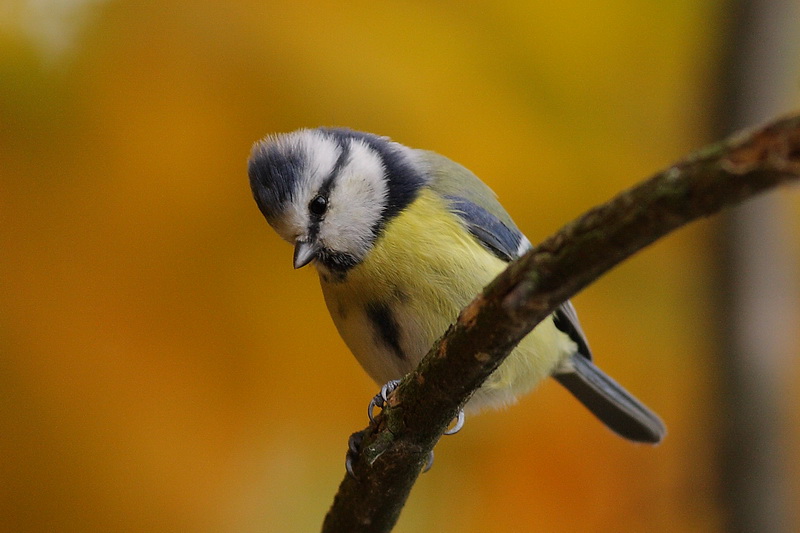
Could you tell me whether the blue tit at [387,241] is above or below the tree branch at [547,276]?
above

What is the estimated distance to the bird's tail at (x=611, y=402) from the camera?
97 cm

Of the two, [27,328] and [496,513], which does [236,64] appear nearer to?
[27,328]

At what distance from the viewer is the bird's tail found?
966 mm

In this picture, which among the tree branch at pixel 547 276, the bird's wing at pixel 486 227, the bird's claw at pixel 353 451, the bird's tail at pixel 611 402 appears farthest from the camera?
the bird's tail at pixel 611 402

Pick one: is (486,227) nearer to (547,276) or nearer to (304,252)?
(304,252)

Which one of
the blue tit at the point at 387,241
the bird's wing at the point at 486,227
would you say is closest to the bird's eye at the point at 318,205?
the blue tit at the point at 387,241

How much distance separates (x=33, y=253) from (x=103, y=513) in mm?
367

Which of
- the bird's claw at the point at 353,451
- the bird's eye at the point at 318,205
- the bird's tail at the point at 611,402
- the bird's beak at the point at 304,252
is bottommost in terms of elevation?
the bird's claw at the point at 353,451

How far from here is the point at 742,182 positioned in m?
0.32

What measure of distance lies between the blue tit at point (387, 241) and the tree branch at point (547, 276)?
0.50ft

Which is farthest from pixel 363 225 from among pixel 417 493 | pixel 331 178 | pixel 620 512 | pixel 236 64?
pixel 620 512

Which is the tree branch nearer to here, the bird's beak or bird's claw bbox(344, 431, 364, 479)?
bird's claw bbox(344, 431, 364, 479)

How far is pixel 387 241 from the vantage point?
0.75 metres

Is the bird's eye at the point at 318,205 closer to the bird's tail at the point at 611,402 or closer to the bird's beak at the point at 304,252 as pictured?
the bird's beak at the point at 304,252
